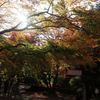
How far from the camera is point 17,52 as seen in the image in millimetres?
6441

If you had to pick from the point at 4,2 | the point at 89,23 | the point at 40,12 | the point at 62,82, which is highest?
the point at 4,2

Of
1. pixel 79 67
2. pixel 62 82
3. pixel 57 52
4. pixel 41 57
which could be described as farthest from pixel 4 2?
pixel 79 67

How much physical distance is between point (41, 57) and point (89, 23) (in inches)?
126

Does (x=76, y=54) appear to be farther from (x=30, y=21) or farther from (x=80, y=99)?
(x=30, y=21)

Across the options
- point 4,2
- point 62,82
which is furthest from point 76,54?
point 62,82

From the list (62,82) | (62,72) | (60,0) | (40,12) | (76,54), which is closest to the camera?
(60,0)

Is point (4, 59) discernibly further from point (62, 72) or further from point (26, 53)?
point (62, 72)

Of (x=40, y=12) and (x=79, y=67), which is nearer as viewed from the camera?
(x=40, y=12)

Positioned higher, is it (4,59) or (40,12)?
(40,12)

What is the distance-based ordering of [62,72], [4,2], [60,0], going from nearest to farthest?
[60,0] < [4,2] < [62,72]

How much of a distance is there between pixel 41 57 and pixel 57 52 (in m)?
1.05

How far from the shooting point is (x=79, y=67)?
17859mm

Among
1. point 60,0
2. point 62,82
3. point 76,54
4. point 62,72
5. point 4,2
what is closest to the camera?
point 60,0

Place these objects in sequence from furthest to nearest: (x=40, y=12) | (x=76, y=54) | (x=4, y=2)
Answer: (x=76, y=54) → (x=40, y=12) → (x=4, y=2)
